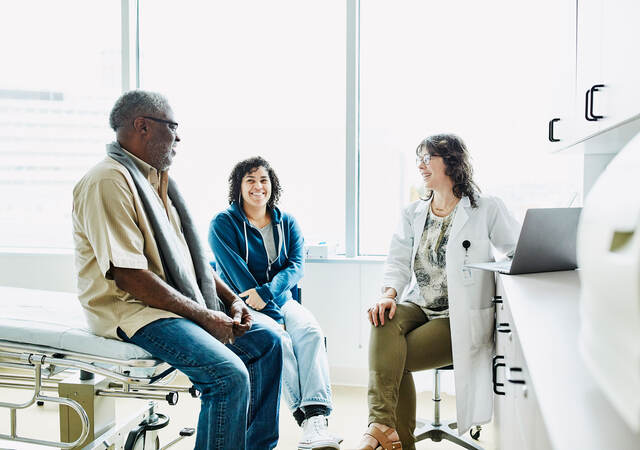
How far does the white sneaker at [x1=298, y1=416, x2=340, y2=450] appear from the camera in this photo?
226 cm

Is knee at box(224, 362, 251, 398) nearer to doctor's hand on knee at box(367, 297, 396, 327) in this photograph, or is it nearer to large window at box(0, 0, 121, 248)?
doctor's hand on knee at box(367, 297, 396, 327)

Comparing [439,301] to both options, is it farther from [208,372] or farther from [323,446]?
[208,372]

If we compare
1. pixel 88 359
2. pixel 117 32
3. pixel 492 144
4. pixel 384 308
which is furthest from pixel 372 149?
pixel 88 359

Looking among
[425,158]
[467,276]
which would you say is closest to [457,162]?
[425,158]

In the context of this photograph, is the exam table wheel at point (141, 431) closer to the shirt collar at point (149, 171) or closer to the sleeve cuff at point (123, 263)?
the sleeve cuff at point (123, 263)

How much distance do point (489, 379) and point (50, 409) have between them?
85.4 inches

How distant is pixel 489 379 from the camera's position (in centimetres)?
239

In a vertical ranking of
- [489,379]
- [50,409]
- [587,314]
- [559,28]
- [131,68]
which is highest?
[131,68]

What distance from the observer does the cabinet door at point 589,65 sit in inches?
57.1

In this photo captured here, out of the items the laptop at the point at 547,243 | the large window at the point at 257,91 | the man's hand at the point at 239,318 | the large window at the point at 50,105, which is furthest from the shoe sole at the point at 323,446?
the large window at the point at 50,105

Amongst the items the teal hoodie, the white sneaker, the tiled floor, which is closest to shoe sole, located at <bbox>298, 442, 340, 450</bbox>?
the white sneaker

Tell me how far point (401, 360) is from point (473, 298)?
389 mm

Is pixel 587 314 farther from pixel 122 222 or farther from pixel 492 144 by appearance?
pixel 492 144

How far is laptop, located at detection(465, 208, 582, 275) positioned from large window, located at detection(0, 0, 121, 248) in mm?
2892
